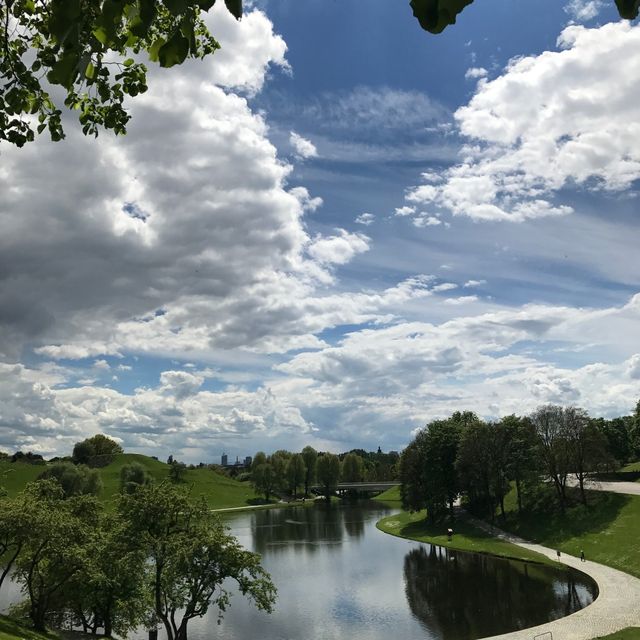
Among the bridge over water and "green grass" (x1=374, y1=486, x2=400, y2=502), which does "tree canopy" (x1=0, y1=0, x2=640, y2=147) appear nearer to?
"green grass" (x1=374, y1=486, x2=400, y2=502)

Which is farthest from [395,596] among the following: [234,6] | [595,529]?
[234,6]

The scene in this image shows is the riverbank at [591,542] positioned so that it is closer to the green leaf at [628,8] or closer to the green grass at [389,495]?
the green leaf at [628,8]

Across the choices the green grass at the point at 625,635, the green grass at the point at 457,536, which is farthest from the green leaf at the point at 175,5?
the green grass at the point at 457,536

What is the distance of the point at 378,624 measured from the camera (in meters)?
42.6

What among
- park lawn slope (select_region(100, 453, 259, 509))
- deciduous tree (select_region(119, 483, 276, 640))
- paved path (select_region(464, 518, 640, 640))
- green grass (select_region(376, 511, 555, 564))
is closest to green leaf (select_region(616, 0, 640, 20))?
deciduous tree (select_region(119, 483, 276, 640))

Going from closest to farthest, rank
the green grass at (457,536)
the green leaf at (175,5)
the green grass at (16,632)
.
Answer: the green leaf at (175,5) → the green grass at (16,632) → the green grass at (457,536)

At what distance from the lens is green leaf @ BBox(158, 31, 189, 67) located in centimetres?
387

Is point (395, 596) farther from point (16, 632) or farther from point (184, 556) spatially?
point (16, 632)

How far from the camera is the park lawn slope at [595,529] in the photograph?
59.0m

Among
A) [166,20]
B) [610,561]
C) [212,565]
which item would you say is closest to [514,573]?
[610,561]

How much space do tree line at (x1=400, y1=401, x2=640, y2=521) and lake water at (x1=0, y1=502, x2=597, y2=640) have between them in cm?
1390

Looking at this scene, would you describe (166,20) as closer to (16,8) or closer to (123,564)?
(16,8)

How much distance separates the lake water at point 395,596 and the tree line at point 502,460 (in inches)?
547

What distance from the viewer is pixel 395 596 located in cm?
5078
